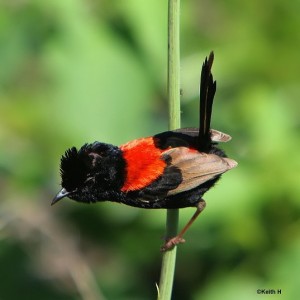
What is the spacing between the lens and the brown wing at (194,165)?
3574 mm

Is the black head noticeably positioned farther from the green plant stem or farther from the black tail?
the green plant stem

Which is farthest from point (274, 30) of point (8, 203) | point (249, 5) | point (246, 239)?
point (8, 203)

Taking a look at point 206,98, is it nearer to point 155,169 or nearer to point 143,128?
point 155,169

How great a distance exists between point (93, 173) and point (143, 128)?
1.52 m

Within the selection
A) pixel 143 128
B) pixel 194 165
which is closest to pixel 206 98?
pixel 194 165

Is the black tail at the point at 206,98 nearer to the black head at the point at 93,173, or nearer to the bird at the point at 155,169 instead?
the bird at the point at 155,169

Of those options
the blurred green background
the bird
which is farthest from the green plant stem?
the blurred green background

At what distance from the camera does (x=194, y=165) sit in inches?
142

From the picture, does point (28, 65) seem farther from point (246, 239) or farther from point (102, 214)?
point (246, 239)

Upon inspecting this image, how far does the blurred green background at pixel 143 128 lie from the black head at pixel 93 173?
0.96 m

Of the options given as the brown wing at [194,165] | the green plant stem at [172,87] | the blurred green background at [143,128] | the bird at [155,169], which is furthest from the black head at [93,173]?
the blurred green background at [143,128]

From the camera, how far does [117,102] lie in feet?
16.6

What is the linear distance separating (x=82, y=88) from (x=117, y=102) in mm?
256

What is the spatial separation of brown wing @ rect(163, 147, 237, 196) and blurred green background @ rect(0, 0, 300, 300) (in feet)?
2.87
